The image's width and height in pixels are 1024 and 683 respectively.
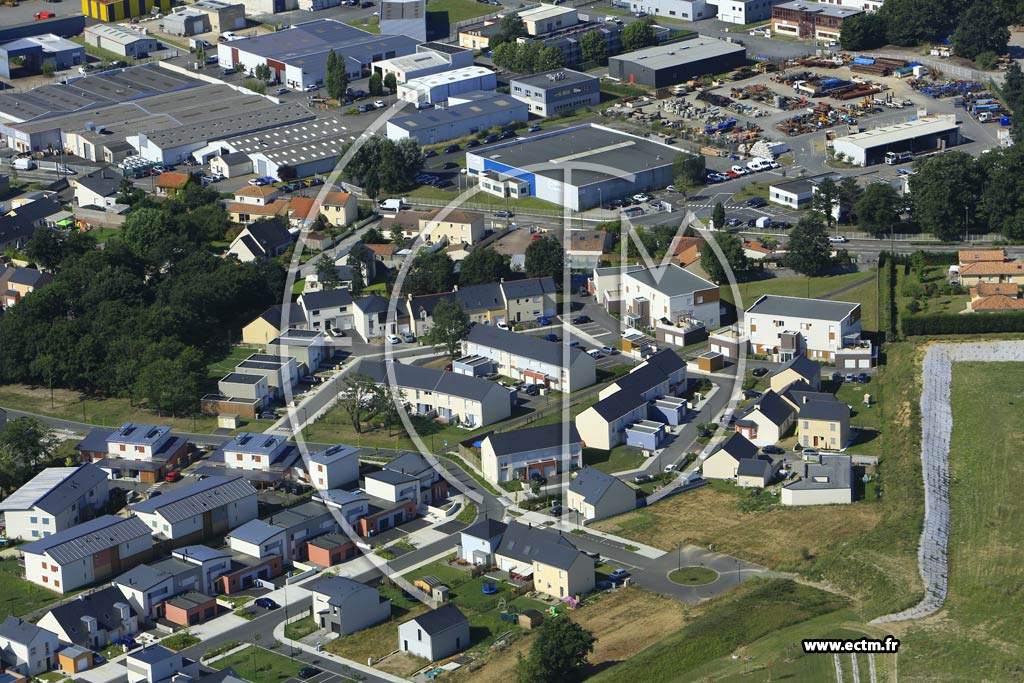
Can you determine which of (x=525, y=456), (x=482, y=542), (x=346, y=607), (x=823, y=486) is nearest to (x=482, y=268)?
(x=525, y=456)

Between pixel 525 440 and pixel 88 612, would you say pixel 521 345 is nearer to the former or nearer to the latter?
pixel 525 440

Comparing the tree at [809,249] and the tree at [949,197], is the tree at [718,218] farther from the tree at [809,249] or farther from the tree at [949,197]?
the tree at [949,197]

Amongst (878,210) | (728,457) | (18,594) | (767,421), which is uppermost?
(878,210)

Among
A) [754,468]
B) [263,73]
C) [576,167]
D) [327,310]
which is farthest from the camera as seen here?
[263,73]

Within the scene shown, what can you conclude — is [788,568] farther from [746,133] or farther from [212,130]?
[212,130]

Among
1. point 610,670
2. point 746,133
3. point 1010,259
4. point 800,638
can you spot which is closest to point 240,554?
point 610,670
